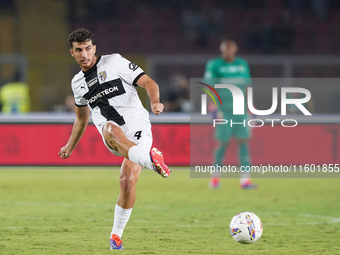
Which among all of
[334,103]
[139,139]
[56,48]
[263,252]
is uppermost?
[56,48]

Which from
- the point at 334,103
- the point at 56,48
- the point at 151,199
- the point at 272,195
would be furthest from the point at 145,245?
the point at 56,48

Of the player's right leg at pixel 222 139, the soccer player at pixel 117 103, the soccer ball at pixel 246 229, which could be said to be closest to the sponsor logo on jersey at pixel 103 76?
the soccer player at pixel 117 103

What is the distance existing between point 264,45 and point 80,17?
5253 mm

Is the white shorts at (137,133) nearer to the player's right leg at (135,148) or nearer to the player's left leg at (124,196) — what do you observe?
the player's right leg at (135,148)

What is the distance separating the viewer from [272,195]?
29.4ft

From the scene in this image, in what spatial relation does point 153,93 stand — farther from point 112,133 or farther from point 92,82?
point 92,82

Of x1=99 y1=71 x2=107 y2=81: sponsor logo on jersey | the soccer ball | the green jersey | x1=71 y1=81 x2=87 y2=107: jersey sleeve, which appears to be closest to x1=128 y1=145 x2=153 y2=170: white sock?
x1=99 y1=71 x2=107 y2=81: sponsor logo on jersey

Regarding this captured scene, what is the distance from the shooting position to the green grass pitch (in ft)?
16.9

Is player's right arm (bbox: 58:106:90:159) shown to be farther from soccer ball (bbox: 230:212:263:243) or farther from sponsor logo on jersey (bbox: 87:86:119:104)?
soccer ball (bbox: 230:212:263:243)

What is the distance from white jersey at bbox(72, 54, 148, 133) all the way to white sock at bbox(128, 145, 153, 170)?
427mm

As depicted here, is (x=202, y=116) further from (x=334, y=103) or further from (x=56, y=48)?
A: (x=56, y=48)

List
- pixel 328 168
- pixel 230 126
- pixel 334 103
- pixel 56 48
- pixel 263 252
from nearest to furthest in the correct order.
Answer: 1. pixel 263 252
2. pixel 230 126
3. pixel 328 168
4. pixel 334 103
5. pixel 56 48

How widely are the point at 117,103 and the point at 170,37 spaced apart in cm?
1242

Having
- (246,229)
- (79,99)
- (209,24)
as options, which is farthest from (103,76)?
(209,24)
